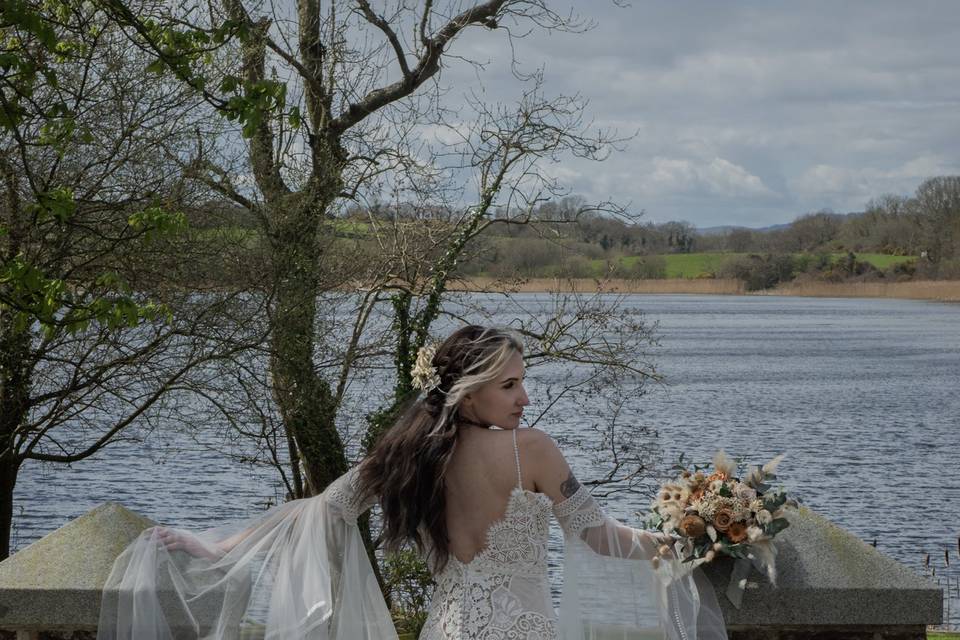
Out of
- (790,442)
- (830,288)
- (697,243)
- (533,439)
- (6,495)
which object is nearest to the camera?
(533,439)

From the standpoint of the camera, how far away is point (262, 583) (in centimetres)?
391

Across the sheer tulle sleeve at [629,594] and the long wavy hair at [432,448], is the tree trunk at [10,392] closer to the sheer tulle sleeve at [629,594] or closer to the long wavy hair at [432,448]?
the long wavy hair at [432,448]

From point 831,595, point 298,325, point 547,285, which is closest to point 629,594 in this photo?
point 831,595

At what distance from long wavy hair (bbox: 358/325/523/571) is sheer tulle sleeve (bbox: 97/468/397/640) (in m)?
0.26

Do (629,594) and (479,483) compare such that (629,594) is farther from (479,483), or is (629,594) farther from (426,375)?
(426,375)

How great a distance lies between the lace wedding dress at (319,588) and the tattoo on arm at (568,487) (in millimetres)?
210

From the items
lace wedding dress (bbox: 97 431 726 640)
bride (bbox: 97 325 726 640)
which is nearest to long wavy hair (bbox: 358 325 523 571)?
bride (bbox: 97 325 726 640)

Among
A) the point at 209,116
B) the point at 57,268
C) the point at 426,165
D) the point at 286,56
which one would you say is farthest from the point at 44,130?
the point at 426,165

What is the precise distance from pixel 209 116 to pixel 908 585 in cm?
626

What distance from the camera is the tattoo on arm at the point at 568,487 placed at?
343cm

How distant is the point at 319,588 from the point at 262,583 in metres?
0.24

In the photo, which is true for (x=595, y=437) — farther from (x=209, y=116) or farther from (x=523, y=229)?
(x=209, y=116)

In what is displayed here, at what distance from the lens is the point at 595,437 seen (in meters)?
19.5

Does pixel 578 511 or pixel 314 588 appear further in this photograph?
pixel 314 588
